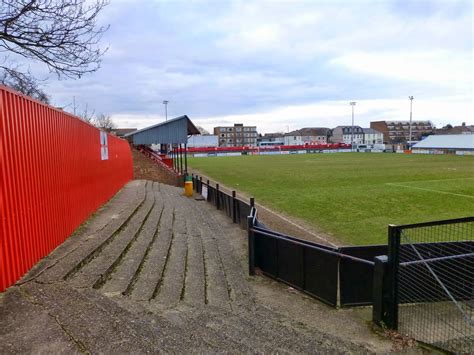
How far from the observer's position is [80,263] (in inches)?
252

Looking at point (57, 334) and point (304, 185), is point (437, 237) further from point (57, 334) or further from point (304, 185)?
point (304, 185)

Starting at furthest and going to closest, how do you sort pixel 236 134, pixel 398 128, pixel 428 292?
pixel 236 134 < pixel 398 128 < pixel 428 292

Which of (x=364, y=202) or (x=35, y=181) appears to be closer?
(x=35, y=181)

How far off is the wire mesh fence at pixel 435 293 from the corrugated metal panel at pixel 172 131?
955 inches

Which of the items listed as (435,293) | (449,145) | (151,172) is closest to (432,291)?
(435,293)

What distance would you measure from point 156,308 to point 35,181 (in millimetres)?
3121

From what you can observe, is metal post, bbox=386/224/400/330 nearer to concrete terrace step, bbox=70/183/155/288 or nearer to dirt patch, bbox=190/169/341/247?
concrete terrace step, bbox=70/183/155/288

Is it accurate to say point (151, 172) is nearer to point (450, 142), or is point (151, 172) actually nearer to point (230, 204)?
point (230, 204)

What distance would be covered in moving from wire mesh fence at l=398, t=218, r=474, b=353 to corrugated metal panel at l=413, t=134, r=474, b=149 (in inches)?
2855

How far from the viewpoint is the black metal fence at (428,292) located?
4.66m

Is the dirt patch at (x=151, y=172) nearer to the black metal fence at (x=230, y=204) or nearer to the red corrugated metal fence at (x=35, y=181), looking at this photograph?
the black metal fence at (x=230, y=204)

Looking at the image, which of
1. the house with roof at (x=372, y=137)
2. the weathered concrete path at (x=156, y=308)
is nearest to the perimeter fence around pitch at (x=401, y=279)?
the weathered concrete path at (x=156, y=308)

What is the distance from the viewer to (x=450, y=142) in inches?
2950

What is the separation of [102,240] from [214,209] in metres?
7.73
